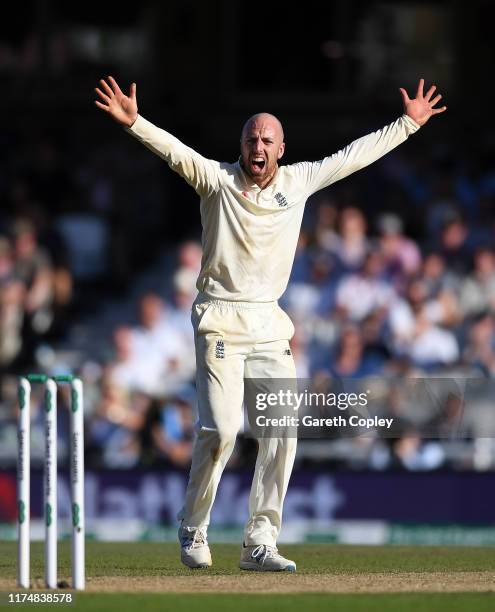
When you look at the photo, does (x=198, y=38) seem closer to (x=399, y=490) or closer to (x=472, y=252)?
(x=472, y=252)

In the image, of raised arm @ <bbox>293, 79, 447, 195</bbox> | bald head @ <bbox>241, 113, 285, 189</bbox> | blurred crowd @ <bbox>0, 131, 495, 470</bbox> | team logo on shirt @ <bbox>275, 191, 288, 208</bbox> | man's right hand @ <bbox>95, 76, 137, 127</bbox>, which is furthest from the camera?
blurred crowd @ <bbox>0, 131, 495, 470</bbox>

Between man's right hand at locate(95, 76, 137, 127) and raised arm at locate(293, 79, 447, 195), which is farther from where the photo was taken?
raised arm at locate(293, 79, 447, 195)

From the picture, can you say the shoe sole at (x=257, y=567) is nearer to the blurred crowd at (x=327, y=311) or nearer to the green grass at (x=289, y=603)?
the green grass at (x=289, y=603)

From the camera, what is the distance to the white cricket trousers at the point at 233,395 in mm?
7738

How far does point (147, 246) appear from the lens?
1831 cm

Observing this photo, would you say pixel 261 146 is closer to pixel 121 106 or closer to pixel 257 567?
pixel 121 106

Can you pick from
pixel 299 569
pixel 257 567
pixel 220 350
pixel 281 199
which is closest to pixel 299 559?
pixel 299 569

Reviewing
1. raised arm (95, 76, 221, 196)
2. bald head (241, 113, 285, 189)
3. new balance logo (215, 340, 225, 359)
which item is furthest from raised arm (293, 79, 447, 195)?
new balance logo (215, 340, 225, 359)

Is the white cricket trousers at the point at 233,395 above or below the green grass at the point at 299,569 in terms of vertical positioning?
above

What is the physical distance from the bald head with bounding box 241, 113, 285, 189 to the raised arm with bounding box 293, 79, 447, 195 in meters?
0.27

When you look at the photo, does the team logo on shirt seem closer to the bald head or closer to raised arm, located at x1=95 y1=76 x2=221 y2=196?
the bald head

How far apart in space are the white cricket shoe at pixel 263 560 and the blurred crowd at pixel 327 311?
10.6 ft

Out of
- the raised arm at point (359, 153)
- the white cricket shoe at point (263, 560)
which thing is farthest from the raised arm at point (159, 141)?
the white cricket shoe at point (263, 560)

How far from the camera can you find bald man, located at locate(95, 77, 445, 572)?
774 centimetres
